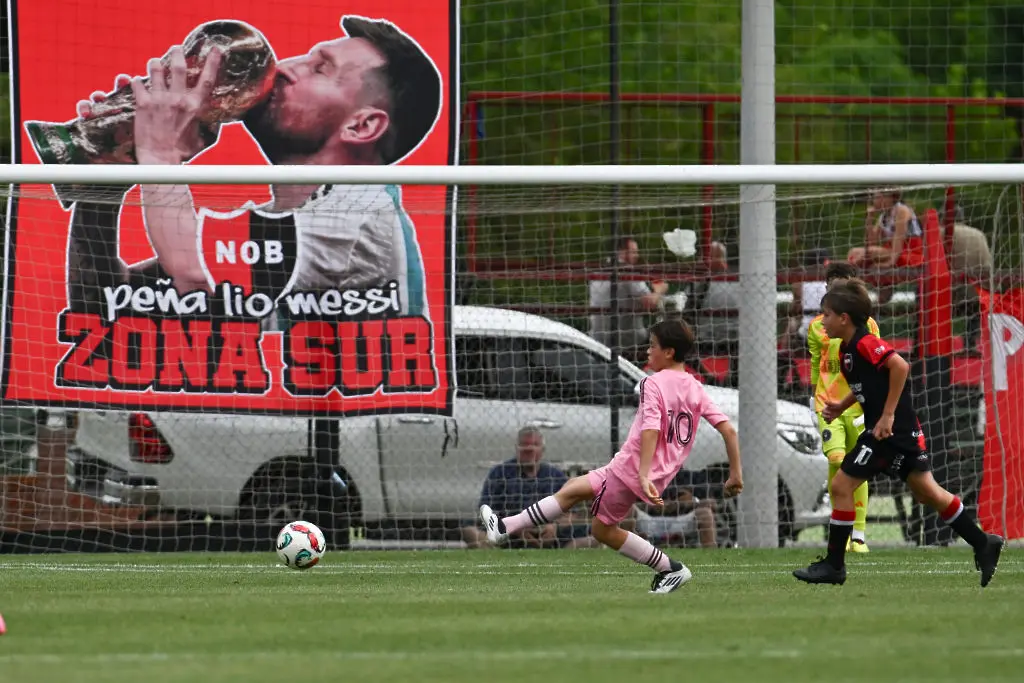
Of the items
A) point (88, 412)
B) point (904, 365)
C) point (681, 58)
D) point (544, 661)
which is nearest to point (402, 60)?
point (88, 412)

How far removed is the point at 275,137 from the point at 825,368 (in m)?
4.58

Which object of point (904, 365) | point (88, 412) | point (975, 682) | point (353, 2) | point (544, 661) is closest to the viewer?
point (975, 682)

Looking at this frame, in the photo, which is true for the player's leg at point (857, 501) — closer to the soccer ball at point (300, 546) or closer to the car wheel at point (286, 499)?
the car wheel at point (286, 499)

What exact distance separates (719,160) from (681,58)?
18.5 feet

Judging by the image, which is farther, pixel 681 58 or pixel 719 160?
pixel 681 58

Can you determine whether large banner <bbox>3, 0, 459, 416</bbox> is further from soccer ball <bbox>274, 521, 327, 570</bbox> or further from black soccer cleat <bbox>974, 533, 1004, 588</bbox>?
black soccer cleat <bbox>974, 533, 1004, 588</bbox>

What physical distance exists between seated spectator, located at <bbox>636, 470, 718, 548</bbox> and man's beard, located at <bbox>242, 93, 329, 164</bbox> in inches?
144

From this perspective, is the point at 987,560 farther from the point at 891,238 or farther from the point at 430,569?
the point at 891,238

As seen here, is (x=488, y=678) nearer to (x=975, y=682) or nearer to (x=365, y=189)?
→ (x=975, y=682)

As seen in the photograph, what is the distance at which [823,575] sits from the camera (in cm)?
853

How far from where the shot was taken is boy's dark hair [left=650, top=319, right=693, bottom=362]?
856 cm

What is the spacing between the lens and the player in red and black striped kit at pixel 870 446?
27.9 feet

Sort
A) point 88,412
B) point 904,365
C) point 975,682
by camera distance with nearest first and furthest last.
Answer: point 975,682 → point 904,365 → point 88,412

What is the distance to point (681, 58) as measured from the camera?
26031 millimetres
